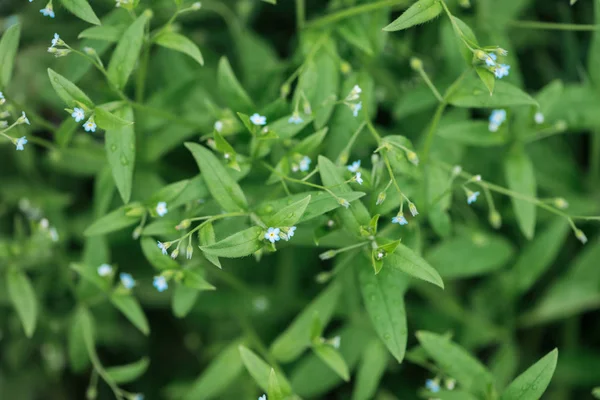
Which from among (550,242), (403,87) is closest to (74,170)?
(403,87)

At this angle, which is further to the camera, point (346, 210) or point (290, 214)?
point (346, 210)

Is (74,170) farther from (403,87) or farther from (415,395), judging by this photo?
(415,395)

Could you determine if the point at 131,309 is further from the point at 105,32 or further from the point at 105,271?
the point at 105,32

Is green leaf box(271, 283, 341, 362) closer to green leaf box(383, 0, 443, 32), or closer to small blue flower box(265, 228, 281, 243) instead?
small blue flower box(265, 228, 281, 243)

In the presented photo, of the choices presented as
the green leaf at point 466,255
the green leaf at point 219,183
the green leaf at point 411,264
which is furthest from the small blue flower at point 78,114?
the green leaf at point 466,255

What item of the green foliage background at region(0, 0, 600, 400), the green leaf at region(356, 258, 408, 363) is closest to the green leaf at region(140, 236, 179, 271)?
the green foliage background at region(0, 0, 600, 400)

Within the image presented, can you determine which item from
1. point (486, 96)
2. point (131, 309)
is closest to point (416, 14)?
point (486, 96)

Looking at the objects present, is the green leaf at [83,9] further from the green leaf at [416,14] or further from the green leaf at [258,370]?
the green leaf at [258,370]
